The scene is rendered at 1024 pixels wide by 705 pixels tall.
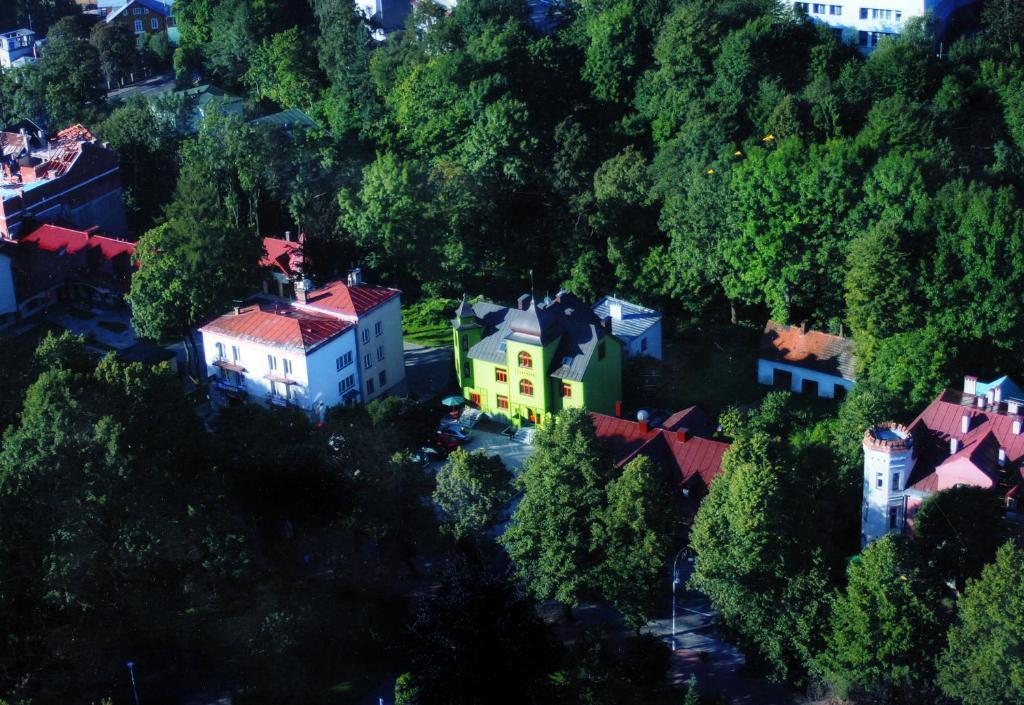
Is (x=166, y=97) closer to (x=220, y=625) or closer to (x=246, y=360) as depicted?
(x=246, y=360)

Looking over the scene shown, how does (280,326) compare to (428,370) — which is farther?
(428,370)

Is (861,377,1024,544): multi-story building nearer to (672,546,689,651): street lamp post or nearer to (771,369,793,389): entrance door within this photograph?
(672,546,689,651): street lamp post

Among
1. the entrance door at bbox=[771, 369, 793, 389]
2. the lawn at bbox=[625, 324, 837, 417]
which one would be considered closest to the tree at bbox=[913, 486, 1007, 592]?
the lawn at bbox=[625, 324, 837, 417]

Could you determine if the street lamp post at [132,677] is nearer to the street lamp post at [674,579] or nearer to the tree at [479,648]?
the tree at [479,648]

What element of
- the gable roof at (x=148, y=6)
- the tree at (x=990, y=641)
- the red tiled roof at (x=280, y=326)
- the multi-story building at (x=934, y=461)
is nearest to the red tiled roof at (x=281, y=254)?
the red tiled roof at (x=280, y=326)

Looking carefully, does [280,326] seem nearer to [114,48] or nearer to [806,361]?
[806,361]

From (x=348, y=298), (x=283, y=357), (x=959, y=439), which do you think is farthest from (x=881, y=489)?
(x=283, y=357)

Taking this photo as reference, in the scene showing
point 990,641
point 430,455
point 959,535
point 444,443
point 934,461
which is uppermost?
point 934,461
